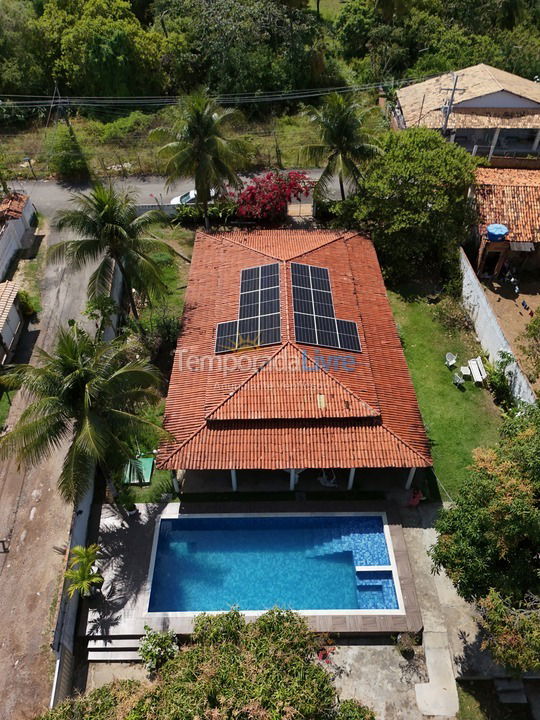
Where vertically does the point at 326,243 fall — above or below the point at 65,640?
above

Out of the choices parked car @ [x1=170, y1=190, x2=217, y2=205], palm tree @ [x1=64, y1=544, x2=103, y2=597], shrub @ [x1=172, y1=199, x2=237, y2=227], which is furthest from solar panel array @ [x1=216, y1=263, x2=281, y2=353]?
parked car @ [x1=170, y1=190, x2=217, y2=205]

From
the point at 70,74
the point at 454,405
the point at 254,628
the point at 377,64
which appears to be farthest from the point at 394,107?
the point at 254,628

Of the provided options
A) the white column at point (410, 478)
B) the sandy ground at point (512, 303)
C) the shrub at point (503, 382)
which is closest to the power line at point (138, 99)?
the sandy ground at point (512, 303)

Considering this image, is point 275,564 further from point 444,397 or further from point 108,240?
point 108,240

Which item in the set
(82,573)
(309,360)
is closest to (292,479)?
(309,360)

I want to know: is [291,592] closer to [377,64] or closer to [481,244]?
[481,244]
